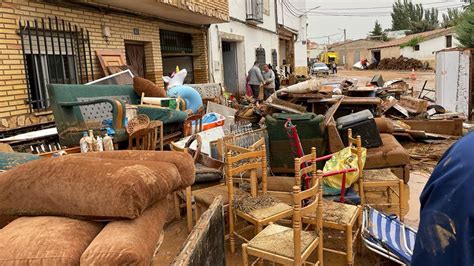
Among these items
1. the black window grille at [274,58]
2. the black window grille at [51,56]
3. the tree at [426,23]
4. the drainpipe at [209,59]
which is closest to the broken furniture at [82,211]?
the black window grille at [51,56]

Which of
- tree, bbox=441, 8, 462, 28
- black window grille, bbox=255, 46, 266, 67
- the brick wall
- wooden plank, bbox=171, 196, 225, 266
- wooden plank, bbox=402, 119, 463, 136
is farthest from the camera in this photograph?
tree, bbox=441, 8, 462, 28

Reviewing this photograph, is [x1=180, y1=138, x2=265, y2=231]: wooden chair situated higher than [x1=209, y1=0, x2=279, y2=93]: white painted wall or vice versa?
[x1=209, y1=0, x2=279, y2=93]: white painted wall

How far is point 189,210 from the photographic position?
4.21 meters

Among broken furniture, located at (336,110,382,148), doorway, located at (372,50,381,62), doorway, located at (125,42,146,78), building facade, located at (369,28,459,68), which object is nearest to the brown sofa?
broken furniture, located at (336,110,382,148)

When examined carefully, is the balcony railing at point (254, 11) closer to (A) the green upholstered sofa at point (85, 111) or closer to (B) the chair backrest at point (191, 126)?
(B) the chair backrest at point (191, 126)

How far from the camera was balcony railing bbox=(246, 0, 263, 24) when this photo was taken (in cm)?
1506

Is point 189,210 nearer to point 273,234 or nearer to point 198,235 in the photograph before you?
point 273,234

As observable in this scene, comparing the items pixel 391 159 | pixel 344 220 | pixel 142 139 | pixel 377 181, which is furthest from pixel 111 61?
pixel 344 220

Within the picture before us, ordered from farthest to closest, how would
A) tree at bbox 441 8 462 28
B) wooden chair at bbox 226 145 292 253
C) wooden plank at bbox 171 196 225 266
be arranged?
tree at bbox 441 8 462 28
wooden chair at bbox 226 145 292 253
wooden plank at bbox 171 196 225 266

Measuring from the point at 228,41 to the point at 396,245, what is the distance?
12147 millimetres

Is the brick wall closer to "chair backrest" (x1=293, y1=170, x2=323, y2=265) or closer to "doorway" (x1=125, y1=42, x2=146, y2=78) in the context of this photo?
"doorway" (x1=125, y1=42, x2=146, y2=78)

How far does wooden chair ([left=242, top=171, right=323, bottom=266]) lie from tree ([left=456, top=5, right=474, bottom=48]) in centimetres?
2110

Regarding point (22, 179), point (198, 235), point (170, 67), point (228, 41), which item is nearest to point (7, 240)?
point (22, 179)

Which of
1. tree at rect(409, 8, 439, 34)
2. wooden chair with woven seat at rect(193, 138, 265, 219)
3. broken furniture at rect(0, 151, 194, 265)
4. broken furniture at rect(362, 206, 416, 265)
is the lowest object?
broken furniture at rect(362, 206, 416, 265)
